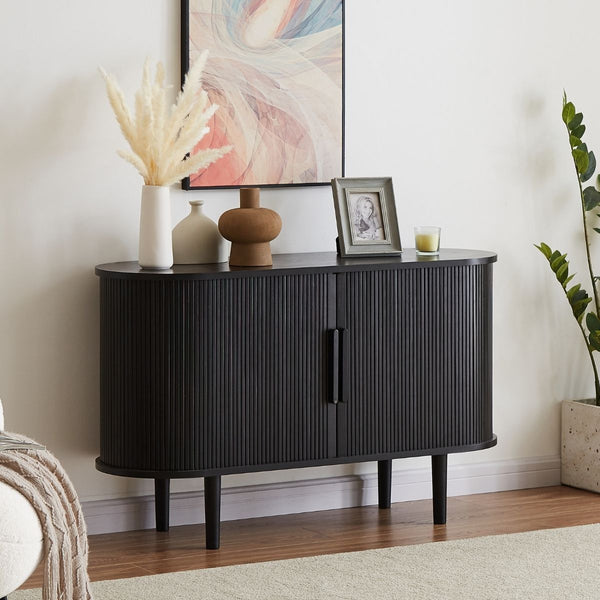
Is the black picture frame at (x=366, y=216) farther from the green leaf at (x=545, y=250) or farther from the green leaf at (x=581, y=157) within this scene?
the green leaf at (x=581, y=157)

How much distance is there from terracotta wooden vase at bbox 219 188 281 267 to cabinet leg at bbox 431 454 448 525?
857mm

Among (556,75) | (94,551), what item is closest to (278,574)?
(94,551)

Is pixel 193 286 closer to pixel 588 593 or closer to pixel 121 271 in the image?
pixel 121 271

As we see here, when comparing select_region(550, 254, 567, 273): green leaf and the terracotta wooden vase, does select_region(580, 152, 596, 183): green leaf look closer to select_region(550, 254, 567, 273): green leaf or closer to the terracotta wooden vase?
select_region(550, 254, 567, 273): green leaf

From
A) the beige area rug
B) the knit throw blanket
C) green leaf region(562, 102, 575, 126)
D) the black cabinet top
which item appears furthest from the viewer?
green leaf region(562, 102, 575, 126)

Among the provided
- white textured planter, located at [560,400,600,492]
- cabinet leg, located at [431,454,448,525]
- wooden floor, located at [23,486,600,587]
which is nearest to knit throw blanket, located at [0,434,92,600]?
wooden floor, located at [23,486,600,587]

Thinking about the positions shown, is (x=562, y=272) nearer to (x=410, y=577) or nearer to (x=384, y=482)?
(x=384, y=482)

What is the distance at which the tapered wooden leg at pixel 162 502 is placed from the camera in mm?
3693

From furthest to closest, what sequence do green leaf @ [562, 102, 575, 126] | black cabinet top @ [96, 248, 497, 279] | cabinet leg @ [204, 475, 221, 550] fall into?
green leaf @ [562, 102, 575, 126] → cabinet leg @ [204, 475, 221, 550] → black cabinet top @ [96, 248, 497, 279]

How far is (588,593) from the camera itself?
10.3 feet

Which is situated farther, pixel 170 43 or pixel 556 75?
pixel 556 75

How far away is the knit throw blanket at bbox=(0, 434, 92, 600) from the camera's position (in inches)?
92.4

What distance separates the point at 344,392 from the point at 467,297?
1.67ft

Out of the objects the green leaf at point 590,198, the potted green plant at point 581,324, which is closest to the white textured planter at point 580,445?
the potted green plant at point 581,324
